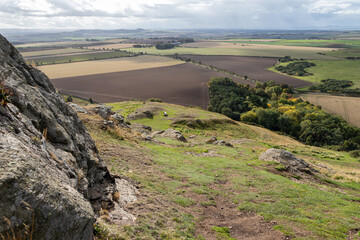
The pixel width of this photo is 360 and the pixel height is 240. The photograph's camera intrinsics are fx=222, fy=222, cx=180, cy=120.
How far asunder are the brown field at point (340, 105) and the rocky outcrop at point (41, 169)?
361 feet

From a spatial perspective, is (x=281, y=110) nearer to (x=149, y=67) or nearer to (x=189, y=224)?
(x=189, y=224)

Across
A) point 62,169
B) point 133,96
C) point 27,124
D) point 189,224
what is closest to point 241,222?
point 189,224

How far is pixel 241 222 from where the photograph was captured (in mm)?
15914

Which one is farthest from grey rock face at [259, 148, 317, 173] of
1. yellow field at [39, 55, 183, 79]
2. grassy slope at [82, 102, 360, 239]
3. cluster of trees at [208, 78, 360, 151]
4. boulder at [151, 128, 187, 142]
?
yellow field at [39, 55, 183, 79]

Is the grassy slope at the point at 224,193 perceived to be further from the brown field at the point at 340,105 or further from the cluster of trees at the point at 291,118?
the brown field at the point at 340,105

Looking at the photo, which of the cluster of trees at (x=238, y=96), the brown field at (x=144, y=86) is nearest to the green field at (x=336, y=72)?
the cluster of trees at (x=238, y=96)

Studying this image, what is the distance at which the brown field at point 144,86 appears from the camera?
11575 cm

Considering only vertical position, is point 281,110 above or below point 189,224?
below

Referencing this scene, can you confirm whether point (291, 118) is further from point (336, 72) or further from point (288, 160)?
point (336, 72)

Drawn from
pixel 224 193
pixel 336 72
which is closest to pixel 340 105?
pixel 336 72

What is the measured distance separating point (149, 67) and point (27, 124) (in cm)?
18094

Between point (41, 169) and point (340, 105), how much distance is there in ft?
444

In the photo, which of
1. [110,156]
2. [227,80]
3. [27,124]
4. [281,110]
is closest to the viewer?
[27,124]

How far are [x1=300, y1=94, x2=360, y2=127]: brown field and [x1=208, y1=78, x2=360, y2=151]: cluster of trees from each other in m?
10.6
